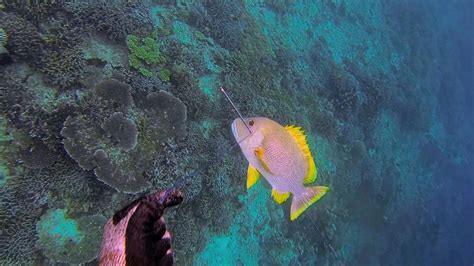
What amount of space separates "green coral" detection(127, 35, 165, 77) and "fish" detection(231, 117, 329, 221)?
2337 mm

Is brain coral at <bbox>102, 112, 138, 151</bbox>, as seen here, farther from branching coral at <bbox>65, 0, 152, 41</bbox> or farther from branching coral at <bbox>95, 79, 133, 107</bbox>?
branching coral at <bbox>65, 0, 152, 41</bbox>

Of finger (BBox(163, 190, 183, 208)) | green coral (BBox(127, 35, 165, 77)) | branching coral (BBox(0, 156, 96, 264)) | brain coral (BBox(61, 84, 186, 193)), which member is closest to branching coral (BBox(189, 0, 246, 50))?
green coral (BBox(127, 35, 165, 77))

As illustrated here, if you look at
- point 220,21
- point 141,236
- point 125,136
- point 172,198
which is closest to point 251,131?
point 172,198

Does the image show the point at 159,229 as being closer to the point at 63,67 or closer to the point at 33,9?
the point at 63,67

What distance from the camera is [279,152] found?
2559mm

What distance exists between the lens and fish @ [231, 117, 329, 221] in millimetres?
2537

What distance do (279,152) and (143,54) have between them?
2.87m

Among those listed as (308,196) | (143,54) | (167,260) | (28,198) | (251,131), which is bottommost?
(28,198)

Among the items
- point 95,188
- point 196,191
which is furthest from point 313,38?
point 95,188

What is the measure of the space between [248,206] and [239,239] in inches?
20.3

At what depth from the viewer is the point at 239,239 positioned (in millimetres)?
4965

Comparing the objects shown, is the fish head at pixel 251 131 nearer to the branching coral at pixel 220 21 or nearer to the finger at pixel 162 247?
the finger at pixel 162 247

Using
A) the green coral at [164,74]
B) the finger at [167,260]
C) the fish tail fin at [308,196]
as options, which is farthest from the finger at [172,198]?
the green coral at [164,74]

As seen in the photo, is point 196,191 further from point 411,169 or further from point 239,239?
point 411,169
